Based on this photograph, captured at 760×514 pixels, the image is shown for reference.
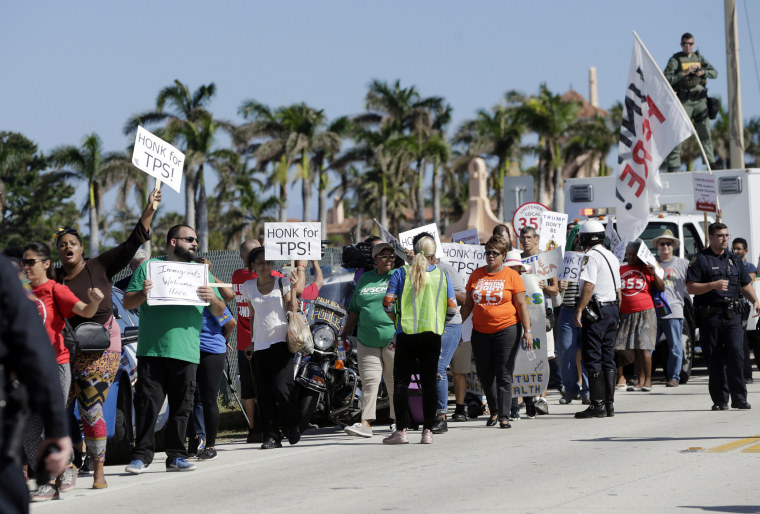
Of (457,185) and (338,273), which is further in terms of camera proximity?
(457,185)

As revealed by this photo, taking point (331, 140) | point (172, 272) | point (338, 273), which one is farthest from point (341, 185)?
point (172, 272)

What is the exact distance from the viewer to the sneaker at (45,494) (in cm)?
826

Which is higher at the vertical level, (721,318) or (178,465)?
(721,318)

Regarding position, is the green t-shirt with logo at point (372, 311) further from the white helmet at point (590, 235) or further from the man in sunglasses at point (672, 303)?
the man in sunglasses at point (672, 303)

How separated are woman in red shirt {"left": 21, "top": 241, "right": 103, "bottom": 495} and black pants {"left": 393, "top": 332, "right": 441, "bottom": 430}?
3435 millimetres

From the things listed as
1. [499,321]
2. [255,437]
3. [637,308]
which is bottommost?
[255,437]

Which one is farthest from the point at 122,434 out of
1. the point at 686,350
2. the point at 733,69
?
the point at 733,69

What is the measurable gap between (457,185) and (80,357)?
237 feet

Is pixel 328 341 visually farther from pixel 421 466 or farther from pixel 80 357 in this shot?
pixel 80 357

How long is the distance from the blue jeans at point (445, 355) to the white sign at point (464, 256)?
5.62 ft

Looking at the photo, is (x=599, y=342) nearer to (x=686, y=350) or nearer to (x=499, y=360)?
(x=499, y=360)

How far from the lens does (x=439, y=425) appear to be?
11594 millimetres

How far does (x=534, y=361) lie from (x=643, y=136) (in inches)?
236

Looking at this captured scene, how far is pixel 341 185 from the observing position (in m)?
77.1
